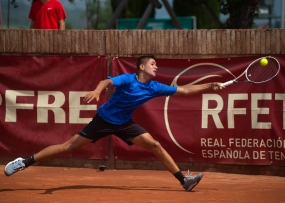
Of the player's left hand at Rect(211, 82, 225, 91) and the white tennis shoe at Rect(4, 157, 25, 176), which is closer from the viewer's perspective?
the player's left hand at Rect(211, 82, 225, 91)

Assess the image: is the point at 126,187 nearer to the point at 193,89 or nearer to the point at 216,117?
the point at 193,89

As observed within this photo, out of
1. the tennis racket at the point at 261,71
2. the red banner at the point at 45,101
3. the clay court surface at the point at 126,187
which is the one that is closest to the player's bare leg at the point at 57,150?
the clay court surface at the point at 126,187

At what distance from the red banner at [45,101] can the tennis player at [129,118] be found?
2.09 m

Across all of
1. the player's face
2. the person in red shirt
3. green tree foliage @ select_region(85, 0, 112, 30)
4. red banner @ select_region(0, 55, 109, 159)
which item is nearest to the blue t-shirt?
the player's face

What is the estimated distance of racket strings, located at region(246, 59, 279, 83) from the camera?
1106 cm

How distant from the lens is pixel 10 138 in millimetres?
12406

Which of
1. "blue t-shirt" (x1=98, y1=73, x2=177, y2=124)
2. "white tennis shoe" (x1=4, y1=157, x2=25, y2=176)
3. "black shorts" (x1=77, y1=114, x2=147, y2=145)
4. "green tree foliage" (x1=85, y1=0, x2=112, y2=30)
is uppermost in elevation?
"green tree foliage" (x1=85, y1=0, x2=112, y2=30)

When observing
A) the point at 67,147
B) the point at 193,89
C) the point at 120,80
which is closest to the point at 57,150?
the point at 67,147

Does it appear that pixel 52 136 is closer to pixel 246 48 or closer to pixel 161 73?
pixel 161 73

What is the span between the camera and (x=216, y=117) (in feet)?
38.0

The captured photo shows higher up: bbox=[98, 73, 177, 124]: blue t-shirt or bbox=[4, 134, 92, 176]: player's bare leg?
bbox=[98, 73, 177, 124]: blue t-shirt

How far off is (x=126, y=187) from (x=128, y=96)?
1.38 meters

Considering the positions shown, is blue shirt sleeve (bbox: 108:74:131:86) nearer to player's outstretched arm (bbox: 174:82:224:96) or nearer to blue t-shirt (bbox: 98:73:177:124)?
blue t-shirt (bbox: 98:73:177:124)

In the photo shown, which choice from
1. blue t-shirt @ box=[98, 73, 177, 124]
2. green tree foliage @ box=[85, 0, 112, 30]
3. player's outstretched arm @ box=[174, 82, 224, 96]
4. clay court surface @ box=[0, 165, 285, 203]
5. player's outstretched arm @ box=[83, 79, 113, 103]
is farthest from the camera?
green tree foliage @ box=[85, 0, 112, 30]
